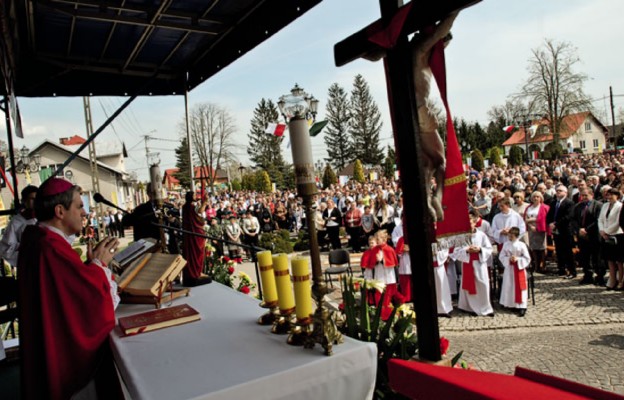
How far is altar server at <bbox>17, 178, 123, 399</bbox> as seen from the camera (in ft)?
7.61

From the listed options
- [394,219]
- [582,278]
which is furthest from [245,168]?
[582,278]

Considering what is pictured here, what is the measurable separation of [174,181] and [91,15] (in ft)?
227

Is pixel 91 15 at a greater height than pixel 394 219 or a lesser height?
greater

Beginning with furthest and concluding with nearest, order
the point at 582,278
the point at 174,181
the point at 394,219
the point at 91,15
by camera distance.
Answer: the point at 174,181 < the point at 394,219 < the point at 582,278 < the point at 91,15

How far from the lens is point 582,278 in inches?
366

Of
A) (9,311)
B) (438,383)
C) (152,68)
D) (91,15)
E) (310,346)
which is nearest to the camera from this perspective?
(438,383)

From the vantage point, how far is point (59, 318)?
2.34 meters

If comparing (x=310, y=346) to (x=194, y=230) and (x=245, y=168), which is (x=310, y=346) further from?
(x=245, y=168)

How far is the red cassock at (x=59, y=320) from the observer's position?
232 cm

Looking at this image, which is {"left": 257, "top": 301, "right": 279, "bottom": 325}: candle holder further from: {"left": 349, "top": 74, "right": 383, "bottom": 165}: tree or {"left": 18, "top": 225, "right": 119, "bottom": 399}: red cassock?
{"left": 349, "top": 74, "right": 383, "bottom": 165}: tree

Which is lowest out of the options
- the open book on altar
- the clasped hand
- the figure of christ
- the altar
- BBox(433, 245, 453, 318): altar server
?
BBox(433, 245, 453, 318): altar server


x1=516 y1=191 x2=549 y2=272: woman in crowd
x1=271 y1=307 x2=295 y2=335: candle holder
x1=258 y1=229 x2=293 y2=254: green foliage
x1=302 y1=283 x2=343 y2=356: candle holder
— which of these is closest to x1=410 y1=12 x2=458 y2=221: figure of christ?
x1=302 y1=283 x2=343 y2=356: candle holder

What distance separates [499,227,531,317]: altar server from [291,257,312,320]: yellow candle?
6.47 meters

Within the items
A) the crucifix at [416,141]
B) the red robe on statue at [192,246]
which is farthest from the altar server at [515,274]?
the crucifix at [416,141]
